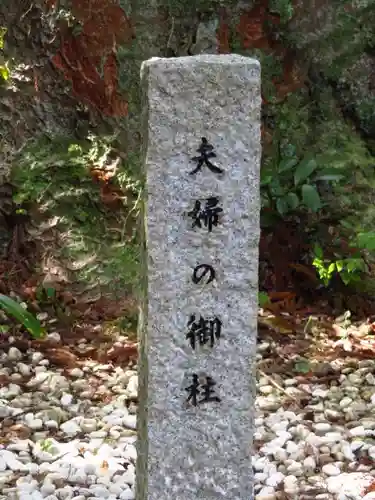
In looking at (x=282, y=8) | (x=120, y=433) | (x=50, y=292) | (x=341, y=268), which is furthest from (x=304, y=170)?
(x=120, y=433)

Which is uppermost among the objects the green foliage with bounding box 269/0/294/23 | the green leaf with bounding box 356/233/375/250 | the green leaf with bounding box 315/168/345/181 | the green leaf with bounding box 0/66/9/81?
the green foliage with bounding box 269/0/294/23

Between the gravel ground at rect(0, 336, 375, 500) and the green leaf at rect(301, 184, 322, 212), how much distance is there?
68cm

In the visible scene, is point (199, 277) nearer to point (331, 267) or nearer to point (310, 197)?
point (331, 267)

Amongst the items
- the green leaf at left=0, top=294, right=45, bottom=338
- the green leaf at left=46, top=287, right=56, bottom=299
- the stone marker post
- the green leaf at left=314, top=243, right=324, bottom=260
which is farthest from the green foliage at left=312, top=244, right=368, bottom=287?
the stone marker post

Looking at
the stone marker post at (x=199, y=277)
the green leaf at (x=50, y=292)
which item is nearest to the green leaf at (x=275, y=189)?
the green leaf at (x=50, y=292)

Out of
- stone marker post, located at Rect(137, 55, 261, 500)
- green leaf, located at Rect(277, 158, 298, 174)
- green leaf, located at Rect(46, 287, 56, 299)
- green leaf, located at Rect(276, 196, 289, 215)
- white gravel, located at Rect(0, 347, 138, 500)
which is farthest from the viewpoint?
green leaf, located at Rect(277, 158, 298, 174)

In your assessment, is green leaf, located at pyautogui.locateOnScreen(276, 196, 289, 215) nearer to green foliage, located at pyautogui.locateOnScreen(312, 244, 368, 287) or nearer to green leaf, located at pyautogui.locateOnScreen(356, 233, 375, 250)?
green foliage, located at pyautogui.locateOnScreen(312, 244, 368, 287)

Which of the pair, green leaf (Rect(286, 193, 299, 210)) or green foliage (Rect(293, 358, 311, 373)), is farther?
green leaf (Rect(286, 193, 299, 210))

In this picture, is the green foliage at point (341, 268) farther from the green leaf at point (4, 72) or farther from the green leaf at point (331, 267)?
the green leaf at point (4, 72)

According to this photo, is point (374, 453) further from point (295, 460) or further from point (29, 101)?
point (29, 101)

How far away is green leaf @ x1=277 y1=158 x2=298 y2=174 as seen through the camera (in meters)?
3.67

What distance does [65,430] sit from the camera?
2656 mm

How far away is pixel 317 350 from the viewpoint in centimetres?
326

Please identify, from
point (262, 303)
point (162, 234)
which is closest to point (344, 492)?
Result: point (162, 234)
